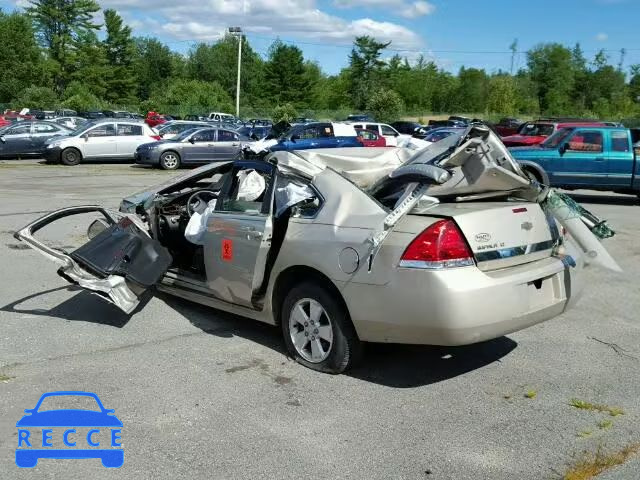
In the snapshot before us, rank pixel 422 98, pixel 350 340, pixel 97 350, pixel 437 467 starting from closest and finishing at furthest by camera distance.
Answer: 1. pixel 437 467
2. pixel 350 340
3. pixel 97 350
4. pixel 422 98

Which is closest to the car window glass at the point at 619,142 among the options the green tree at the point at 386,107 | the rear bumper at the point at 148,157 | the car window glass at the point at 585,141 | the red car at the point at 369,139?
the car window glass at the point at 585,141

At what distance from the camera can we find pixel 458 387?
4.70 m

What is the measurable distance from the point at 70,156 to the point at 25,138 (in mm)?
2868

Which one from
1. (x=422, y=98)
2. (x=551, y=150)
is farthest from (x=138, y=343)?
(x=422, y=98)

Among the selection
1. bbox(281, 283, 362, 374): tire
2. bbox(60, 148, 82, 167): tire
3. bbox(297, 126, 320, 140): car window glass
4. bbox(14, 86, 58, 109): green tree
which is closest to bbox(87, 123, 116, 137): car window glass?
bbox(60, 148, 82, 167): tire

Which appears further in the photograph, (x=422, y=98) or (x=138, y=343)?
(x=422, y=98)

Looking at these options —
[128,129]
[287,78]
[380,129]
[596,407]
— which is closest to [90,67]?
[287,78]

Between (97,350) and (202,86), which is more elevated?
(202,86)

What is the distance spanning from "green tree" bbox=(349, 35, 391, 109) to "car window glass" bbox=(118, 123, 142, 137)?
209ft

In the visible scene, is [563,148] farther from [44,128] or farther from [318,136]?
[44,128]

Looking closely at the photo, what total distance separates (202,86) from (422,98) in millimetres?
38233

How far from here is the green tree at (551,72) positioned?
98.8 m

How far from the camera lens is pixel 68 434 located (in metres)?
3.91

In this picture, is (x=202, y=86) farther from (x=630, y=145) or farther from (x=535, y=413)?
(x=535, y=413)
